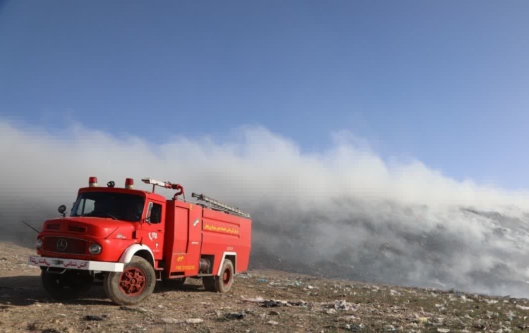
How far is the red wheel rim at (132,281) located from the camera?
7.54 metres

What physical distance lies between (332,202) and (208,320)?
37722 millimetres

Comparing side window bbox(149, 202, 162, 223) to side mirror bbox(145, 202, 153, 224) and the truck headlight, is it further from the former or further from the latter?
the truck headlight

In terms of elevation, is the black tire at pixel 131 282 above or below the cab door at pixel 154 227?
below

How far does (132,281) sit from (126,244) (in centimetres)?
75

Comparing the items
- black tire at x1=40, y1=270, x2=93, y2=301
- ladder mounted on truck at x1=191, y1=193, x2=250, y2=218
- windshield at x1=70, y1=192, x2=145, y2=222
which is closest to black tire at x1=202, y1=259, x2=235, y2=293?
ladder mounted on truck at x1=191, y1=193, x2=250, y2=218

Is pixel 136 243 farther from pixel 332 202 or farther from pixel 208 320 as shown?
pixel 332 202

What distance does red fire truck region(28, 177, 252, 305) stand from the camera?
7.17 m

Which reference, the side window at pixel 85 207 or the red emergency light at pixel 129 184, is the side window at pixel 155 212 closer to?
the red emergency light at pixel 129 184

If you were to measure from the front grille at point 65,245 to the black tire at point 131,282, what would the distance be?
28.7 inches

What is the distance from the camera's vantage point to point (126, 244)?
7602 millimetres

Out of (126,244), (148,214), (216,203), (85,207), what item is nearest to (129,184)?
(148,214)

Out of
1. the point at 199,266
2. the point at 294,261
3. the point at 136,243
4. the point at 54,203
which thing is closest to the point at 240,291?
the point at 199,266

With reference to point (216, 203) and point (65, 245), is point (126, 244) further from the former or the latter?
point (216, 203)

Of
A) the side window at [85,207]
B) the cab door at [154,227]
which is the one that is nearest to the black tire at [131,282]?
the cab door at [154,227]
